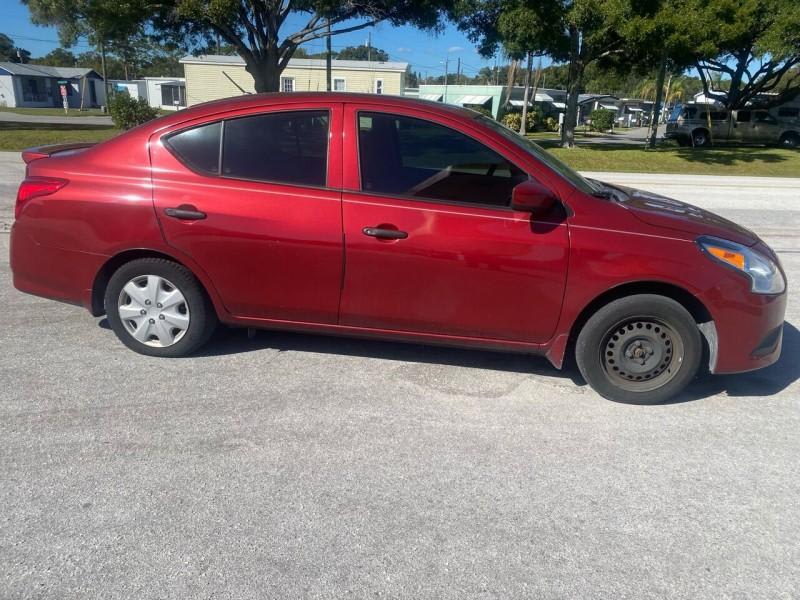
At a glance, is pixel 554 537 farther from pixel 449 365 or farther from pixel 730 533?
pixel 449 365

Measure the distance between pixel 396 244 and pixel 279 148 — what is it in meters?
1.00

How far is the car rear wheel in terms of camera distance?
109 ft

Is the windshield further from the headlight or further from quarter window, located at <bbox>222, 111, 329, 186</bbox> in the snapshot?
quarter window, located at <bbox>222, 111, 329, 186</bbox>

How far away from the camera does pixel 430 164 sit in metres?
4.03

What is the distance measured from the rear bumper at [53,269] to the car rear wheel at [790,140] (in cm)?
3750

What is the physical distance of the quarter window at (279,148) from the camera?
13.0 feet

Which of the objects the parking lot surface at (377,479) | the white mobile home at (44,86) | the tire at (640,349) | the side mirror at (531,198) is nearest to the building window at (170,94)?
the white mobile home at (44,86)

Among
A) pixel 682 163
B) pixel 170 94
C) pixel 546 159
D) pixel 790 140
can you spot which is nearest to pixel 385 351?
pixel 546 159

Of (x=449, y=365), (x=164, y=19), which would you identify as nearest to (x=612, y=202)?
(x=449, y=365)

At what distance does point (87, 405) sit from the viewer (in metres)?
3.66

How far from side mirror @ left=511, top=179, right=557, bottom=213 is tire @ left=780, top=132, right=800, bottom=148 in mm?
36171

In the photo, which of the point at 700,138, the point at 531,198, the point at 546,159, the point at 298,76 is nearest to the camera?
the point at 531,198

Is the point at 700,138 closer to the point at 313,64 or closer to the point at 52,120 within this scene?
the point at 313,64

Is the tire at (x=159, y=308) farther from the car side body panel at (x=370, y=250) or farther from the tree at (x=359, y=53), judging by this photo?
the tree at (x=359, y=53)
